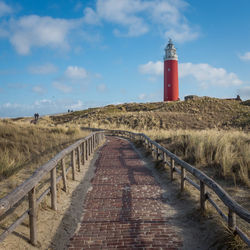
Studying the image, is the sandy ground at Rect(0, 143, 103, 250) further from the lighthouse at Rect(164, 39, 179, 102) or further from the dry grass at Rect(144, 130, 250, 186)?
the lighthouse at Rect(164, 39, 179, 102)

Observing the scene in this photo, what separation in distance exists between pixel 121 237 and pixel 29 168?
5.67 meters

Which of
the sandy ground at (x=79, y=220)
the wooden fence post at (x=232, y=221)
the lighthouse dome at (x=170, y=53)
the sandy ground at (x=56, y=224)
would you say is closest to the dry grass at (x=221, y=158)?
the sandy ground at (x=79, y=220)

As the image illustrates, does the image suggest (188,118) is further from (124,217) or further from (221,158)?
(124,217)

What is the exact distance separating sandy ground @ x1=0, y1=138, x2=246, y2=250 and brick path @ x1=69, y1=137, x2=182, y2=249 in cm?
17

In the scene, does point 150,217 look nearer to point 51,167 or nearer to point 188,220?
point 188,220

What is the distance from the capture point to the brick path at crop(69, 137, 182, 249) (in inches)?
162

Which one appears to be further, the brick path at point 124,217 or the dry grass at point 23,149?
the dry grass at point 23,149

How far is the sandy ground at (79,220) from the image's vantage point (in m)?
3.94

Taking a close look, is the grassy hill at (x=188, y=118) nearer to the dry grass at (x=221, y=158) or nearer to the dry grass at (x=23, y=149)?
the dry grass at (x=23, y=149)

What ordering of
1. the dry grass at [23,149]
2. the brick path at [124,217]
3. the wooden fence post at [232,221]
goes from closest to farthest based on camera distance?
the wooden fence post at [232,221]
the brick path at [124,217]
the dry grass at [23,149]

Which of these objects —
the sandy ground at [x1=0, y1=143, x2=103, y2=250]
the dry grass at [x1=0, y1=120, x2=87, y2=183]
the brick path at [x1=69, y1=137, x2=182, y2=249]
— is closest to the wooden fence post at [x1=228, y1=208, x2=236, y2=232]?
the brick path at [x1=69, y1=137, x2=182, y2=249]

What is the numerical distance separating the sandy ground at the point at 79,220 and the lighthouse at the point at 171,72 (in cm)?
5399

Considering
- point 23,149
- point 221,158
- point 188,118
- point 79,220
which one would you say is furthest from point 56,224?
point 188,118

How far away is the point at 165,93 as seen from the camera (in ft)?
202
